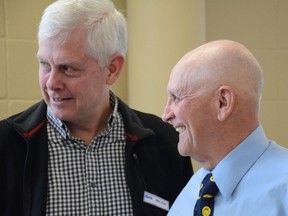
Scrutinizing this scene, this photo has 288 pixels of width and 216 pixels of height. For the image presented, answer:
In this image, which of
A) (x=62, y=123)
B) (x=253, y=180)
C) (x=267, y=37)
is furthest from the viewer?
(x=267, y=37)

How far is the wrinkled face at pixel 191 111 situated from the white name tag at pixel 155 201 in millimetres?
333

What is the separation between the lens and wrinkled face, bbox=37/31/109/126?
1.54 meters

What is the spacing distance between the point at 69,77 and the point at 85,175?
0.35 meters

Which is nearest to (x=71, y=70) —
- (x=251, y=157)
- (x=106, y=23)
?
(x=106, y=23)

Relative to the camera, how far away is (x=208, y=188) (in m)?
1.38

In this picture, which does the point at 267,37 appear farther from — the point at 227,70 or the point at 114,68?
the point at 227,70

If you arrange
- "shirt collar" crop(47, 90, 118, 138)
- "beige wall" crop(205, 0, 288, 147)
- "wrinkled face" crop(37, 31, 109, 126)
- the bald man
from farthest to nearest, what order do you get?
"beige wall" crop(205, 0, 288, 147)
"shirt collar" crop(47, 90, 118, 138)
"wrinkled face" crop(37, 31, 109, 126)
the bald man

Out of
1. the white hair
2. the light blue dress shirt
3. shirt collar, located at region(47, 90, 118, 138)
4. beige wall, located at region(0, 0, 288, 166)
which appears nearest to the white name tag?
shirt collar, located at region(47, 90, 118, 138)

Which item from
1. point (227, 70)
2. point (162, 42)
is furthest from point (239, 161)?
point (162, 42)

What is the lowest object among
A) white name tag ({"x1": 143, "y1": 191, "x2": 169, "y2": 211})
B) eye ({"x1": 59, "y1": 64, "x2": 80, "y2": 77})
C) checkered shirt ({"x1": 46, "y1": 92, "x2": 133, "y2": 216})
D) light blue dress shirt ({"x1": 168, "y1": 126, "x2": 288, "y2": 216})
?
white name tag ({"x1": 143, "y1": 191, "x2": 169, "y2": 211})

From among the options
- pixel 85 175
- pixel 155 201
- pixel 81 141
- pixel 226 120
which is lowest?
pixel 155 201

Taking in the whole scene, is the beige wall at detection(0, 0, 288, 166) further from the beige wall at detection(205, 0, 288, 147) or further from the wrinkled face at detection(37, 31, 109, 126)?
the wrinkled face at detection(37, 31, 109, 126)

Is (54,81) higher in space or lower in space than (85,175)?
higher

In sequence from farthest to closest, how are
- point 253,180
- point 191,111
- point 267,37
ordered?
point 267,37 < point 191,111 < point 253,180
